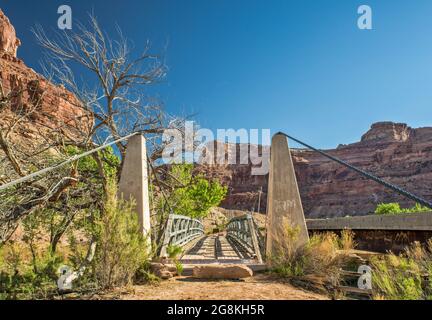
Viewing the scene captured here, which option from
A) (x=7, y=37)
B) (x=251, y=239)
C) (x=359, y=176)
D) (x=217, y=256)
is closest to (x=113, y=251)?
(x=217, y=256)

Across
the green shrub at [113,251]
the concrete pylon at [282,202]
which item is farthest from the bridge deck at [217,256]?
the green shrub at [113,251]

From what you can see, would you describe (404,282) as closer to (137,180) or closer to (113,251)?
(113,251)

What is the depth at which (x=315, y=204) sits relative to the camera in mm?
85188

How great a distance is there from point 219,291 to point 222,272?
0.96 metres

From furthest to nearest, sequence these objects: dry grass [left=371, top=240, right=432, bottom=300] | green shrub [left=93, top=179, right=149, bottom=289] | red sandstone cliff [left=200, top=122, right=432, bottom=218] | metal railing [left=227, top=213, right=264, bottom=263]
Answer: red sandstone cliff [left=200, top=122, right=432, bottom=218] < metal railing [left=227, top=213, right=264, bottom=263] < green shrub [left=93, top=179, right=149, bottom=289] < dry grass [left=371, top=240, right=432, bottom=300]

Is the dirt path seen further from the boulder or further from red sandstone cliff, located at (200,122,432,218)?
red sandstone cliff, located at (200,122,432,218)

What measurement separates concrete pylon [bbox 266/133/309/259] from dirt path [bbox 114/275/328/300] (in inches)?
35.5

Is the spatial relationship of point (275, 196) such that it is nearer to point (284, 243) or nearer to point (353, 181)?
point (284, 243)

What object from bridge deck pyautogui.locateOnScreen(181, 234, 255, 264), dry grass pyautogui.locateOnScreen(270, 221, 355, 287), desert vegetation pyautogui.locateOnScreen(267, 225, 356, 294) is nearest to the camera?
desert vegetation pyautogui.locateOnScreen(267, 225, 356, 294)

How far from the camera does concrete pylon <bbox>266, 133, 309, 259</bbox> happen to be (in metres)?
5.36

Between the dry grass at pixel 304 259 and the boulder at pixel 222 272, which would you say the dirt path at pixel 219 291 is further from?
the dry grass at pixel 304 259

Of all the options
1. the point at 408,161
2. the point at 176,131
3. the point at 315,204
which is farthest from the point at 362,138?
the point at 176,131

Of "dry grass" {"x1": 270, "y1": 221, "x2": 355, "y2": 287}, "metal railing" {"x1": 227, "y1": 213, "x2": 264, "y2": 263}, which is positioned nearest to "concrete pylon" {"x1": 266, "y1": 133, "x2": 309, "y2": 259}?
"dry grass" {"x1": 270, "y1": 221, "x2": 355, "y2": 287}

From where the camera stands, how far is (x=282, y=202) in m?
5.58
